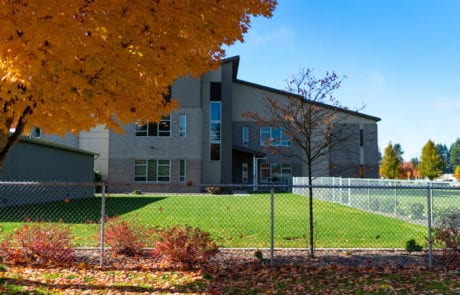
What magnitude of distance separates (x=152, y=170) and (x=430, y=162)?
45137mm

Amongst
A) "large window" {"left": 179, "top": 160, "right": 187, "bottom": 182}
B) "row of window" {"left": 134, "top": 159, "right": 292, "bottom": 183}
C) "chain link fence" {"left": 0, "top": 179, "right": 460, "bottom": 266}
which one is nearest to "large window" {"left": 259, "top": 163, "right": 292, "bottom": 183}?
"large window" {"left": 179, "top": 160, "right": 187, "bottom": 182}

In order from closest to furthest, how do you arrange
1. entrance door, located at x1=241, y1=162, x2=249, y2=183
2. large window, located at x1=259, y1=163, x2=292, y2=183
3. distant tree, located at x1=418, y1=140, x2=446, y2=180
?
entrance door, located at x1=241, y1=162, x2=249, y2=183
large window, located at x1=259, y1=163, x2=292, y2=183
distant tree, located at x1=418, y1=140, x2=446, y2=180

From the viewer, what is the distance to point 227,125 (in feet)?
119

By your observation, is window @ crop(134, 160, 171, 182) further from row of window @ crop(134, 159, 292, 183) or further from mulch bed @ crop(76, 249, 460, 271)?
mulch bed @ crop(76, 249, 460, 271)

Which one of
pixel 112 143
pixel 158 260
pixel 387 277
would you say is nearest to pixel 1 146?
pixel 158 260

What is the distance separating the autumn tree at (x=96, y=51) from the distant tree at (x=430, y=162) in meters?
60.2

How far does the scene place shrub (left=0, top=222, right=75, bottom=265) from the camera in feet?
23.1

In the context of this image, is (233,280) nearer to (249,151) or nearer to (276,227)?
(276,227)

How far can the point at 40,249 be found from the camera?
7070mm

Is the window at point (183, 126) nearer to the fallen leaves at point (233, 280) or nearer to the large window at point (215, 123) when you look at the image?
the large window at point (215, 123)

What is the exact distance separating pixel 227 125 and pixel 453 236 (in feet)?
95.8

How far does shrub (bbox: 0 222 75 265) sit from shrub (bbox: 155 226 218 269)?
168cm

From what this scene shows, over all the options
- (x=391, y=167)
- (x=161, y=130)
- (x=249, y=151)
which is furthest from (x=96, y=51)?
(x=391, y=167)

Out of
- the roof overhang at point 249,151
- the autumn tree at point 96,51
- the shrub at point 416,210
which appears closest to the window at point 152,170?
the roof overhang at point 249,151
